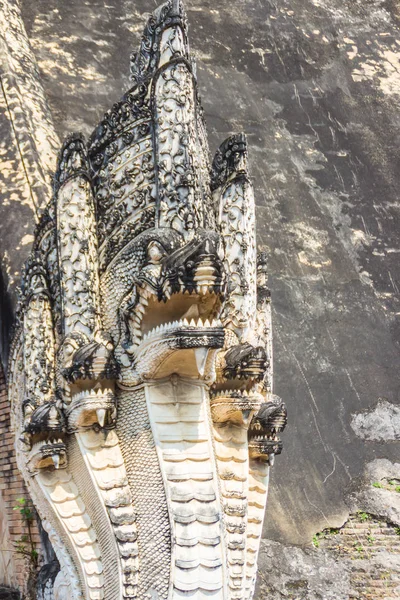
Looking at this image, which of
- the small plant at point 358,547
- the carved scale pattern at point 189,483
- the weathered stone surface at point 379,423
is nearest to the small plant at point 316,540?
the small plant at point 358,547

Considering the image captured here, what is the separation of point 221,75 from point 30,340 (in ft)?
16.4

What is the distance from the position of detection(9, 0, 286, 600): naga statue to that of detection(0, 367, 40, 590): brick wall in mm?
815

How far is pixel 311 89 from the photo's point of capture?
334 inches

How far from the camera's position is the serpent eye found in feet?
11.1

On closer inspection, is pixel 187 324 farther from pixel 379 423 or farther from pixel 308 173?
pixel 308 173

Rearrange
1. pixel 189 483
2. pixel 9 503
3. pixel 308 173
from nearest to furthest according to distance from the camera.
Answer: pixel 189 483 < pixel 9 503 < pixel 308 173

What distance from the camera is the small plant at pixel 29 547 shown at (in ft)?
15.0

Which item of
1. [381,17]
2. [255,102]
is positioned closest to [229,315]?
[255,102]

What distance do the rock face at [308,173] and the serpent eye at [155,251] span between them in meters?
1.60

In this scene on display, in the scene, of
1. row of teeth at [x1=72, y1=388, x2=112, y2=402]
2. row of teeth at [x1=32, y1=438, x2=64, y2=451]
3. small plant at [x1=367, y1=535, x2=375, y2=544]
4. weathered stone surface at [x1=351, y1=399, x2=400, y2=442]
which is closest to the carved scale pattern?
row of teeth at [x1=72, y1=388, x2=112, y2=402]

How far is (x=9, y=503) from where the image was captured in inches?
195

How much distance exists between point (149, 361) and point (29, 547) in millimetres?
1768

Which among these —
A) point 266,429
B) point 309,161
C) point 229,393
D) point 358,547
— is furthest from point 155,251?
point 309,161

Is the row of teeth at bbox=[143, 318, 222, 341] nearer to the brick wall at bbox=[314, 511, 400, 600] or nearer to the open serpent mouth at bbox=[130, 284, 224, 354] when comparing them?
the open serpent mouth at bbox=[130, 284, 224, 354]
